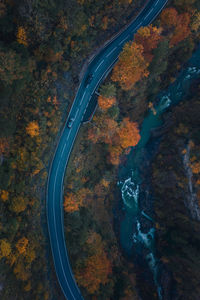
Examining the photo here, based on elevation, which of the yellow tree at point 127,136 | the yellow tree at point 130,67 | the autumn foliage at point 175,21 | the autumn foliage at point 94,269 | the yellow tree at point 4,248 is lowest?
the autumn foliage at point 94,269

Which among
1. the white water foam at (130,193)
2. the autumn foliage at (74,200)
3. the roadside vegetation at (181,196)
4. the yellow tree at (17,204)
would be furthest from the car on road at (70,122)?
the roadside vegetation at (181,196)

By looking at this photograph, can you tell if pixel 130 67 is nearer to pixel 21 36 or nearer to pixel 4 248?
pixel 21 36

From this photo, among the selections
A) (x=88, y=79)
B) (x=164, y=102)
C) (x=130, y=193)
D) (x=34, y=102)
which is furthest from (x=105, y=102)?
(x=130, y=193)

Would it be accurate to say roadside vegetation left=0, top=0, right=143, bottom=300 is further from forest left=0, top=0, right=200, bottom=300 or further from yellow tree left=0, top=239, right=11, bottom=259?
forest left=0, top=0, right=200, bottom=300

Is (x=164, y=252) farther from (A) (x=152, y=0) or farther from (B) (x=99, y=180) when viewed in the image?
(A) (x=152, y=0)

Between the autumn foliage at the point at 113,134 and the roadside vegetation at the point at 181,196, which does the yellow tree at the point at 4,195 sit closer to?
the autumn foliage at the point at 113,134

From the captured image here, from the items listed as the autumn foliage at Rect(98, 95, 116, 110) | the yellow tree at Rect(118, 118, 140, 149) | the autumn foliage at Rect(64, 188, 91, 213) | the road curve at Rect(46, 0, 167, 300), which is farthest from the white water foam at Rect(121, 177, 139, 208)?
the autumn foliage at Rect(98, 95, 116, 110)
